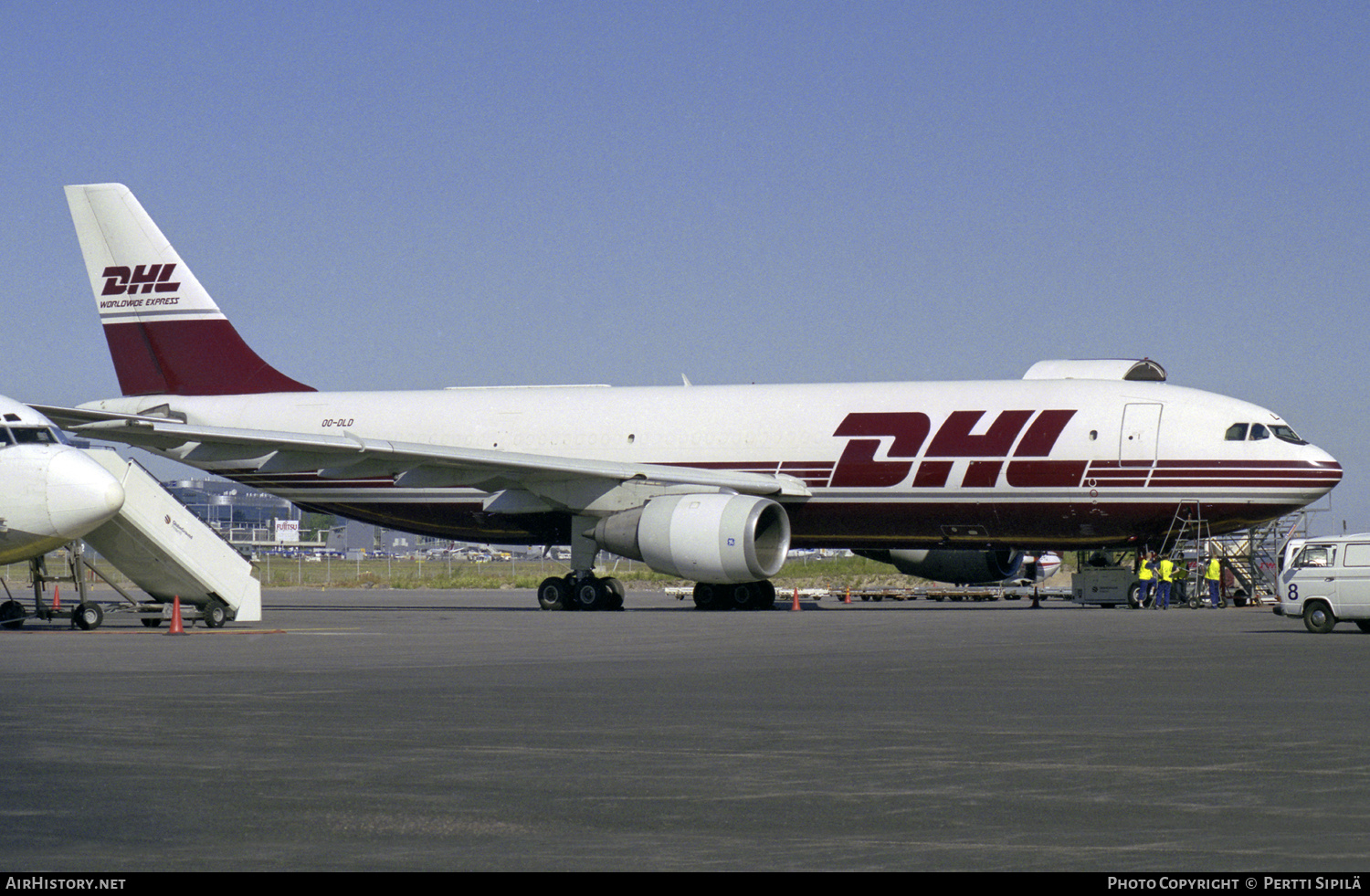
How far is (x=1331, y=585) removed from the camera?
875 inches

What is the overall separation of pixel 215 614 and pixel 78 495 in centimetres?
278

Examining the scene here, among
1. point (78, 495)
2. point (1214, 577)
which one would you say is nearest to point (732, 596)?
point (1214, 577)

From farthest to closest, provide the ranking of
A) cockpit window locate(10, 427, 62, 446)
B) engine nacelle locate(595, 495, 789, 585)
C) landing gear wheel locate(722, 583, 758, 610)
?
landing gear wheel locate(722, 583, 758, 610) < engine nacelle locate(595, 495, 789, 585) < cockpit window locate(10, 427, 62, 446)

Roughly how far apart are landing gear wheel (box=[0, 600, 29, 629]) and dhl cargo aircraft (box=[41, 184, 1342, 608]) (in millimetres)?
5828

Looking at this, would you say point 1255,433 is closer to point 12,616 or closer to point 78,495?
point 78,495

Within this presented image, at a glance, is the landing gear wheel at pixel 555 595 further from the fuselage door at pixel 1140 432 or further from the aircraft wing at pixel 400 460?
the fuselage door at pixel 1140 432

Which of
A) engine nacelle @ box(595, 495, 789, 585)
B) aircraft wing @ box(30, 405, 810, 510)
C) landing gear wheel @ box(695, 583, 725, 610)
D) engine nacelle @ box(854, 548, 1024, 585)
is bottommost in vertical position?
landing gear wheel @ box(695, 583, 725, 610)

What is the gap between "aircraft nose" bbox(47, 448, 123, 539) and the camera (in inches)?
854

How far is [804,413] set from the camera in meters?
31.3

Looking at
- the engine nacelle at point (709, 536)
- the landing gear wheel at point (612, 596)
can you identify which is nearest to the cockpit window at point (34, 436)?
the engine nacelle at point (709, 536)

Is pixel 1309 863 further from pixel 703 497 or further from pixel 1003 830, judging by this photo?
pixel 703 497

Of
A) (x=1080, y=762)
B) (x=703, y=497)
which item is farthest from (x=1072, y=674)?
(x=703, y=497)

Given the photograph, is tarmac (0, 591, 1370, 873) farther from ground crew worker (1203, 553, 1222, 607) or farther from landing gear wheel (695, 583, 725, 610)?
landing gear wheel (695, 583, 725, 610)

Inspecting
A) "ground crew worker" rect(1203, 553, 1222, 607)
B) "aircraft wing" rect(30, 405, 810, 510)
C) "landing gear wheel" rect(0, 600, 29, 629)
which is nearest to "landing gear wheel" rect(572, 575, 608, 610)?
"aircraft wing" rect(30, 405, 810, 510)
